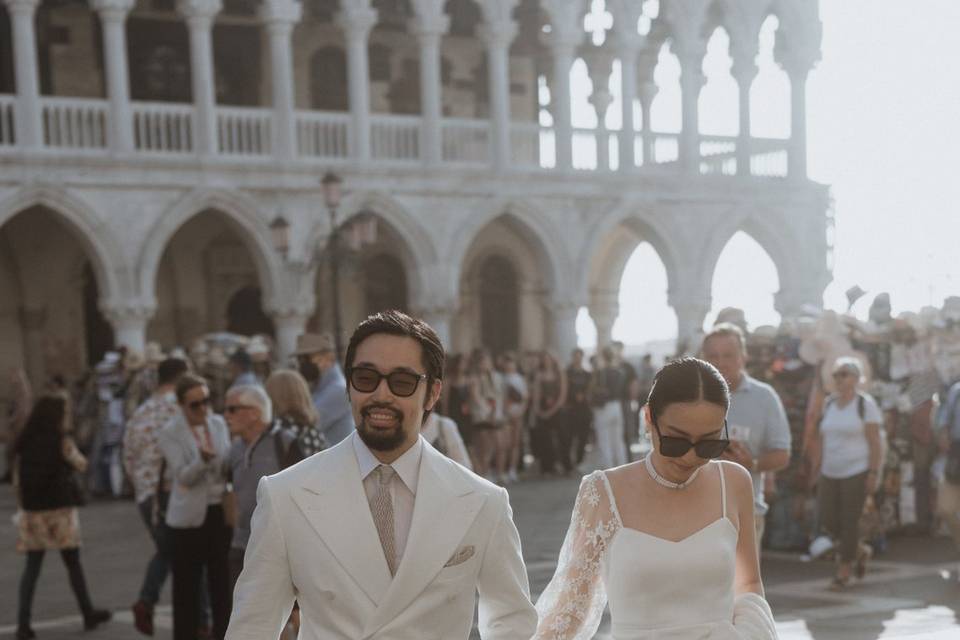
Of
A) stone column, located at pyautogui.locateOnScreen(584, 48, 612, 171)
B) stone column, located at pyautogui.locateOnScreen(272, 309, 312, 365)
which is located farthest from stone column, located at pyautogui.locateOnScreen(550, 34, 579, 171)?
stone column, located at pyautogui.locateOnScreen(272, 309, 312, 365)

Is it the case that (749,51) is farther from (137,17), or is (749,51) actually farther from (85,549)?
(85,549)

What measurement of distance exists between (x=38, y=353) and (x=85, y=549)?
1274 centimetres

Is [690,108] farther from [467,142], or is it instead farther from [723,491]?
[723,491]

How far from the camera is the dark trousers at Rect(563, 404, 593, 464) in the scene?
18.3m

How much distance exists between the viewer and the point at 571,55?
25500 mm

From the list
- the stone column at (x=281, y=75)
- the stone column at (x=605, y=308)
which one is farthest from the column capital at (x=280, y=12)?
the stone column at (x=605, y=308)

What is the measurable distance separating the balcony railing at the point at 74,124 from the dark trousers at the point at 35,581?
14014mm

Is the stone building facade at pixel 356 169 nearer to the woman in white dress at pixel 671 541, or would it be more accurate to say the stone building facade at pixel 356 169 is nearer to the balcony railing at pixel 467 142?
the balcony railing at pixel 467 142

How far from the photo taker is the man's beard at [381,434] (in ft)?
9.80

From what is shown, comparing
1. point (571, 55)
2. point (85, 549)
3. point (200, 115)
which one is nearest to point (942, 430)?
point (85, 549)

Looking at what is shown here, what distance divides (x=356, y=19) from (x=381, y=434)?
21118 millimetres

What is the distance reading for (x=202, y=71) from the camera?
22.3 meters

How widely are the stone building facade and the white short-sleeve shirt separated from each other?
1039 centimetres

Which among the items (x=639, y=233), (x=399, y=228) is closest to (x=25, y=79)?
(x=399, y=228)
